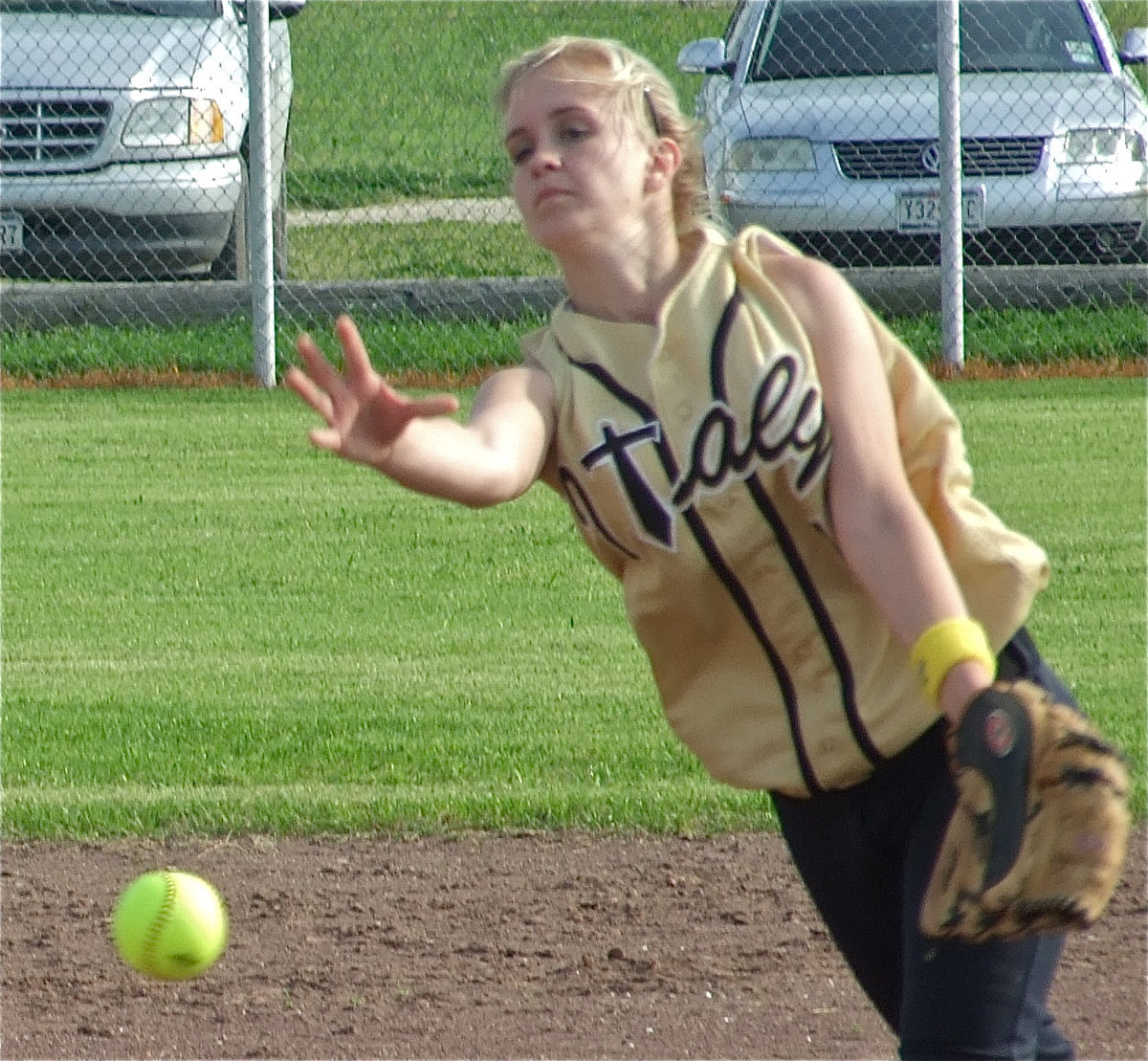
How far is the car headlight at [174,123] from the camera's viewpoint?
32.9ft

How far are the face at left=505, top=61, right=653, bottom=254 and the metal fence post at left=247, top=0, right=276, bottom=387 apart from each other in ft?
24.1

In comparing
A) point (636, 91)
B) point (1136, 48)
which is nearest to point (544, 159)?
point (636, 91)

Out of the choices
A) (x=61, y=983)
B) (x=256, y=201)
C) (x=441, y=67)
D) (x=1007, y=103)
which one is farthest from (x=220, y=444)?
(x=441, y=67)

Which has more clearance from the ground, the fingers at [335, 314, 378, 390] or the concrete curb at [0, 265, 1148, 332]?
the fingers at [335, 314, 378, 390]

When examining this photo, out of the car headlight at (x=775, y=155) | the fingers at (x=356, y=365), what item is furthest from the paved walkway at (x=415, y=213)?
the fingers at (x=356, y=365)

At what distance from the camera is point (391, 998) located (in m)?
3.98

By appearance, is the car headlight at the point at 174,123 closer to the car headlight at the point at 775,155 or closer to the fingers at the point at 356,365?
the car headlight at the point at 775,155

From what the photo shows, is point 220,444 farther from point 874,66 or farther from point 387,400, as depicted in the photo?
point 387,400

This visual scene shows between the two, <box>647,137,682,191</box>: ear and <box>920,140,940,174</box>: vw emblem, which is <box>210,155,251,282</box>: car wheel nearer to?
<box>920,140,940,174</box>: vw emblem

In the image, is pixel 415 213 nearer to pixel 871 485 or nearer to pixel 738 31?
pixel 738 31

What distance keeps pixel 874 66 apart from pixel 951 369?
1806 mm

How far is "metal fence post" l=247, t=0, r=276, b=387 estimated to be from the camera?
9719 millimetres

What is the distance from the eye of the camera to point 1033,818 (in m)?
2.35

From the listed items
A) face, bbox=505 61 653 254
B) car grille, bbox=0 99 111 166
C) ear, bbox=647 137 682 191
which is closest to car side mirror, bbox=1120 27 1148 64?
car grille, bbox=0 99 111 166
